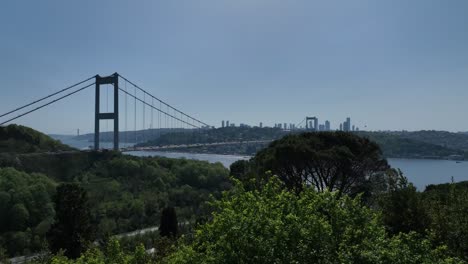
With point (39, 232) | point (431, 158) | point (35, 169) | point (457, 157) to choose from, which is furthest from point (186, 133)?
point (457, 157)

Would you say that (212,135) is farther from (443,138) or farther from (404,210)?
(443,138)

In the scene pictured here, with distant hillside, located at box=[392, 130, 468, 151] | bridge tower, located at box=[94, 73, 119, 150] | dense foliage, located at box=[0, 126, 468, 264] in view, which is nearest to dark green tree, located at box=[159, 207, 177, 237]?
dense foliage, located at box=[0, 126, 468, 264]

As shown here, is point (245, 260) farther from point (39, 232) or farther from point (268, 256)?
point (39, 232)

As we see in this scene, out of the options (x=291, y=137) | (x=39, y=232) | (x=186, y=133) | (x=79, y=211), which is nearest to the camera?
(x=79, y=211)

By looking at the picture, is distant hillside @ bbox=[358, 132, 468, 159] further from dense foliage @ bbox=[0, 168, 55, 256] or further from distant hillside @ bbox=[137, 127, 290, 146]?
dense foliage @ bbox=[0, 168, 55, 256]

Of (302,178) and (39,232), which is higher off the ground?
(302,178)

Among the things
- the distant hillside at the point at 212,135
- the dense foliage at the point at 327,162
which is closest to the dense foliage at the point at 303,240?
the dense foliage at the point at 327,162
